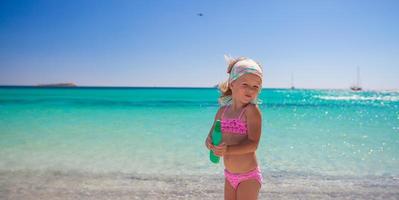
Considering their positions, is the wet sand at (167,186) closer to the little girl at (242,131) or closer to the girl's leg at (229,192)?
the girl's leg at (229,192)

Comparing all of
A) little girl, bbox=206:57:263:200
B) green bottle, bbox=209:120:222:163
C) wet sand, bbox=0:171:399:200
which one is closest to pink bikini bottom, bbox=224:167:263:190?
little girl, bbox=206:57:263:200

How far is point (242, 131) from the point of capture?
10.3ft

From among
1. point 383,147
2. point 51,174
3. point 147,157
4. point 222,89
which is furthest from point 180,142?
point 222,89

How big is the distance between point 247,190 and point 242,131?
0.49 m

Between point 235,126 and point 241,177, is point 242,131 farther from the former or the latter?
point 241,177

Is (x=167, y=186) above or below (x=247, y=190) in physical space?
below

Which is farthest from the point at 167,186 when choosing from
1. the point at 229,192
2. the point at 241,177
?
the point at 241,177

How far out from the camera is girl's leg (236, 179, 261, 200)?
10.3 feet

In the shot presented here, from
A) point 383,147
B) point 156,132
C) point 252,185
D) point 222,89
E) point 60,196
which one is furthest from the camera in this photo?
point 156,132

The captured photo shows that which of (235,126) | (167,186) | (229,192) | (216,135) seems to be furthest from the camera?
(167,186)

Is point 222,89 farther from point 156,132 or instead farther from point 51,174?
point 156,132

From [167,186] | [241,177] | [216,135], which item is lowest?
[167,186]

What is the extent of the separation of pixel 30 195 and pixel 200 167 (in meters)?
3.49

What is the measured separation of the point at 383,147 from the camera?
11.4 metres
